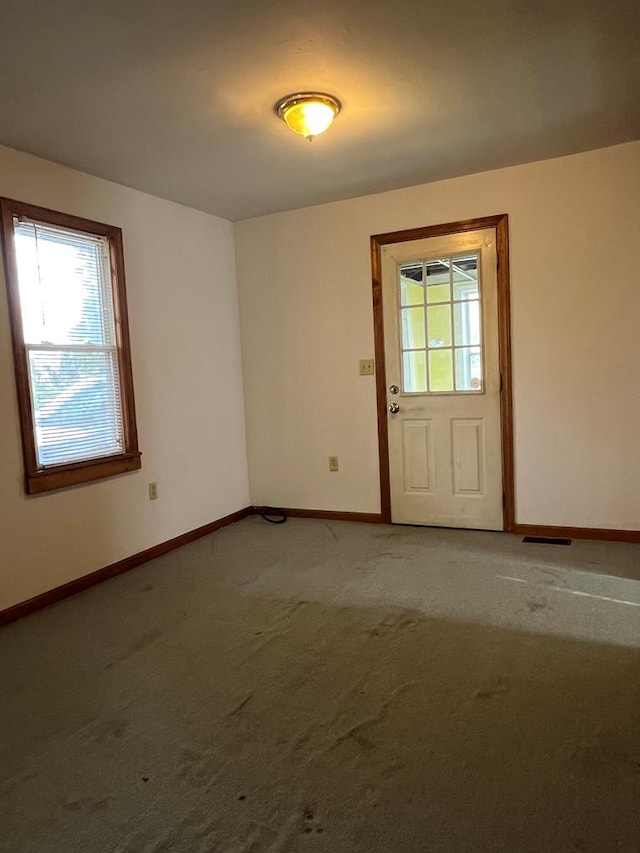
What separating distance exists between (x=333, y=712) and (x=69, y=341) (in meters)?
2.41

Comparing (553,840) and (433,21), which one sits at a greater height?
(433,21)

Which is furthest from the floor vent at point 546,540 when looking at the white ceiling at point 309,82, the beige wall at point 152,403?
the white ceiling at point 309,82

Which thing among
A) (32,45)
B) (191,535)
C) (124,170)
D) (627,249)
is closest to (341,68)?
(32,45)

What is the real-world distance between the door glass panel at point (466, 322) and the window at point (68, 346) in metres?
2.16

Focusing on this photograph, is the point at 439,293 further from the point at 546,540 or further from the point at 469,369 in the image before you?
the point at 546,540

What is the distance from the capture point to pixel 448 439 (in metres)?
4.11

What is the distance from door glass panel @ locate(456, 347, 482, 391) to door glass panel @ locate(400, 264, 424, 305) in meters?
0.47

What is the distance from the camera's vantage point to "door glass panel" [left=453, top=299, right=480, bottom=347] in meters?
3.94

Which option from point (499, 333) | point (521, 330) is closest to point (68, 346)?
point (499, 333)

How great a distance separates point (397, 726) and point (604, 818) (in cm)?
64

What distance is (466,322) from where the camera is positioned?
3.96 metres

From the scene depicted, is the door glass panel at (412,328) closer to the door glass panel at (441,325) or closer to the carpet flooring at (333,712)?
the door glass panel at (441,325)

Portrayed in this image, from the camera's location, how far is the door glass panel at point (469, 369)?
3.97 m

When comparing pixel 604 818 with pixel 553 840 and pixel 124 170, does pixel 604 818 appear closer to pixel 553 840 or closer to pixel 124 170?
pixel 553 840
